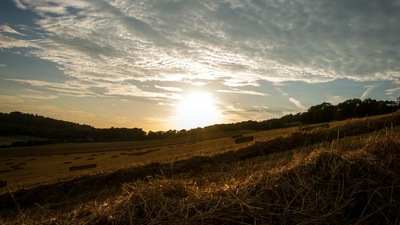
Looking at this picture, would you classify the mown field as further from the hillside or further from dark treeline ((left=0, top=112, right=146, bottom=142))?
dark treeline ((left=0, top=112, right=146, bottom=142))

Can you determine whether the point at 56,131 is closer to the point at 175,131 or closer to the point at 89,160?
the point at 175,131

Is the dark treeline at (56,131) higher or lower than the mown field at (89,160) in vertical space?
higher

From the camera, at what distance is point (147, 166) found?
15.8m

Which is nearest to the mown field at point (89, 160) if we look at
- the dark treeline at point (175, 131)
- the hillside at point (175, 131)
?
the hillside at point (175, 131)

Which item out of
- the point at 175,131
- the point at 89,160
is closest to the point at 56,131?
the point at 175,131

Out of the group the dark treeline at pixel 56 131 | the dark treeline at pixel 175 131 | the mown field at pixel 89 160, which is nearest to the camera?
the mown field at pixel 89 160

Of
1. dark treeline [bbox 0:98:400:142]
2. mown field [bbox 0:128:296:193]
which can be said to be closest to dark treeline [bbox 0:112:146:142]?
dark treeline [bbox 0:98:400:142]

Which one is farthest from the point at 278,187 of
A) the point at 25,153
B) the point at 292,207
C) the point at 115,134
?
the point at 115,134

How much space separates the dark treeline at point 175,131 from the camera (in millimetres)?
70625

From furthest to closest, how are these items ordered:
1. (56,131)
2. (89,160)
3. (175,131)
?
1. (56,131)
2. (175,131)
3. (89,160)

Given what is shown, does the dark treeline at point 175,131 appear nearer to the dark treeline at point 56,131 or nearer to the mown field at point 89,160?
the dark treeline at point 56,131

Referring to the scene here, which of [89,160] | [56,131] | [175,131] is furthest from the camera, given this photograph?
[56,131]

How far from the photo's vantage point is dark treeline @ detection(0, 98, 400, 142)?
70.6m

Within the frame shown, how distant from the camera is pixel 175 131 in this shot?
101 m
